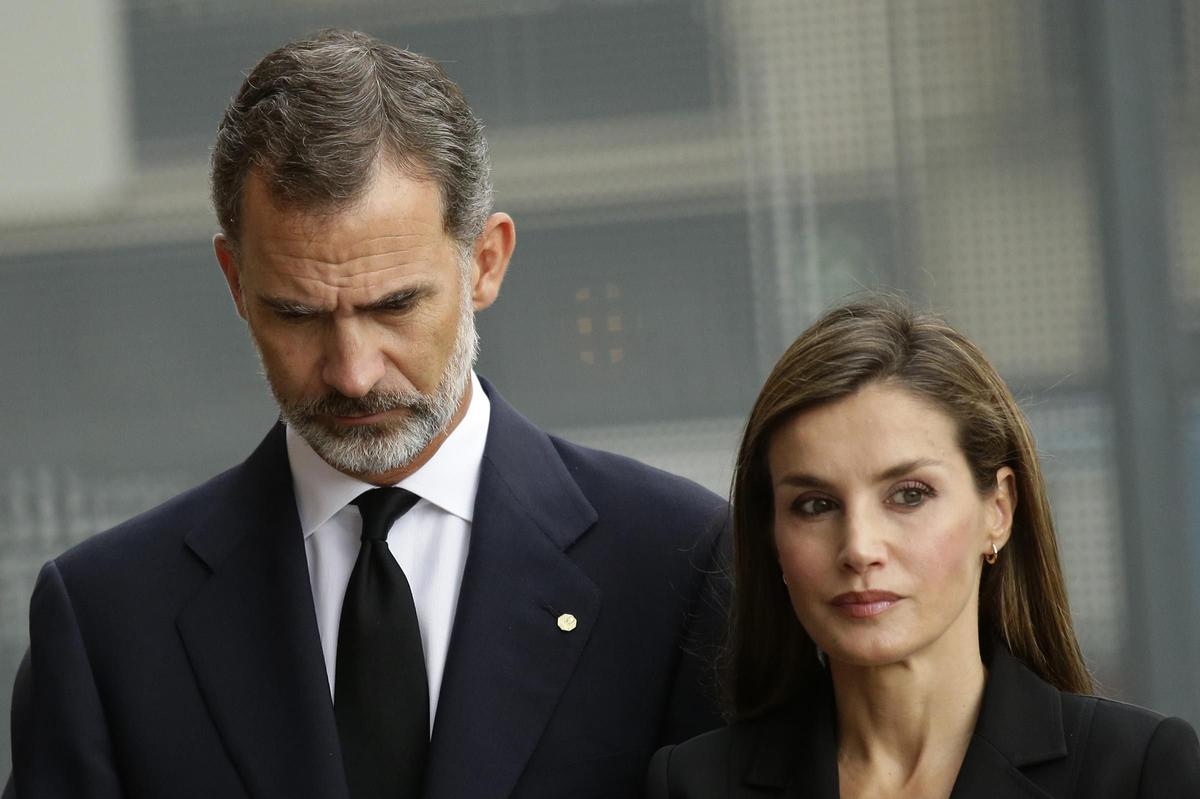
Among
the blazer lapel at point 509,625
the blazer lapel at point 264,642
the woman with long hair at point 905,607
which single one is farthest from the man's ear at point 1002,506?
the blazer lapel at point 264,642

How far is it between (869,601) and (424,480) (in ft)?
2.02

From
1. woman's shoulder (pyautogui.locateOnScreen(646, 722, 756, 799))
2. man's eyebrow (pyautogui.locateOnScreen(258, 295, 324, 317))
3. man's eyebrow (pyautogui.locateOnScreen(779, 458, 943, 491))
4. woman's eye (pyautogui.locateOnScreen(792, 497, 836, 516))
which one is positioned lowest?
woman's shoulder (pyautogui.locateOnScreen(646, 722, 756, 799))

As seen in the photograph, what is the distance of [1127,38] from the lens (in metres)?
3.68

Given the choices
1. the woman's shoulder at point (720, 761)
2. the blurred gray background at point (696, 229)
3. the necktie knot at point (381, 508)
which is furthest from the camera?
the blurred gray background at point (696, 229)

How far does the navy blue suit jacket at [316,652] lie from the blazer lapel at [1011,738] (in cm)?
40

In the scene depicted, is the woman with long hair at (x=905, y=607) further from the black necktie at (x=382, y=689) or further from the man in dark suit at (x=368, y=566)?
the black necktie at (x=382, y=689)

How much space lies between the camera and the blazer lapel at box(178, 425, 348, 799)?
2.13 meters

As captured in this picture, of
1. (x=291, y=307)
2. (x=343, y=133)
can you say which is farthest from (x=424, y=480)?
(x=343, y=133)

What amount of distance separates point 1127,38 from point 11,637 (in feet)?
9.13

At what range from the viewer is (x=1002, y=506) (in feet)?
6.78

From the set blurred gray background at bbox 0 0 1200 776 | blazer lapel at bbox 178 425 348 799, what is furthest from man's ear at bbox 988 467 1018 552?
blurred gray background at bbox 0 0 1200 776

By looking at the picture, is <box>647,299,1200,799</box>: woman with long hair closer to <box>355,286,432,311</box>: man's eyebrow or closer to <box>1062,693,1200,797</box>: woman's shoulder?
<box>1062,693,1200,797</box>: woman's shoulder

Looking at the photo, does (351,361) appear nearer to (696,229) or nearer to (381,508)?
(381,508)

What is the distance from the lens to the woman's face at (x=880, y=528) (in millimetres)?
1944
